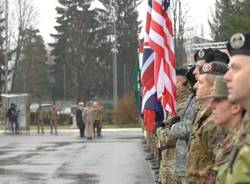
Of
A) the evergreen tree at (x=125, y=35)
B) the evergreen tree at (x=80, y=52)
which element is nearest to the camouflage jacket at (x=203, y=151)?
the evergreen tree at (x=80, y=52)

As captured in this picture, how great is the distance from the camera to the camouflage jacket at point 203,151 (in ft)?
16.2

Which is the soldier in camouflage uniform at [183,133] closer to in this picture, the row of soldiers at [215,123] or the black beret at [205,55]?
the row of soldiers at [215,123]

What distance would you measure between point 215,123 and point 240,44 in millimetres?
1539

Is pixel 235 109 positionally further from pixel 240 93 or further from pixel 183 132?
pixel 183 132

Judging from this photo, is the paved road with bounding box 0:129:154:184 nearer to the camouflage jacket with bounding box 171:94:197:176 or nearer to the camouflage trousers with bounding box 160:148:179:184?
the camouflage trousers with bounding box 160:148:179:184

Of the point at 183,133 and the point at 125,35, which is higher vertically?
the point at 125,35

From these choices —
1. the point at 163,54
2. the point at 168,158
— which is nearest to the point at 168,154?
the point at 168,158

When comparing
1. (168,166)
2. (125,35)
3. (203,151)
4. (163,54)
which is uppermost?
(125,35)

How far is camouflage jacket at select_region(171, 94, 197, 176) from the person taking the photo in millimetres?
6125

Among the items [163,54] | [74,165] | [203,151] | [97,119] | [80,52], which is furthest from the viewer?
[80,52]

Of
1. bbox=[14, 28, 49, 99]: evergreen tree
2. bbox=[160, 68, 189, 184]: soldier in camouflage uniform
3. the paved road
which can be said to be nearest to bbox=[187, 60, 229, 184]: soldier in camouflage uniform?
bbox=[160, 68, 189, 184]: soldier in camouflage uniform

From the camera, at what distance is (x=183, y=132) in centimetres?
614

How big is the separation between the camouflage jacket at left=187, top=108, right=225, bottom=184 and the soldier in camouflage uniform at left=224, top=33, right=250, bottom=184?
6.06 ft

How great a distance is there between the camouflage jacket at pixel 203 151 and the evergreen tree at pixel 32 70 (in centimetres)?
6756
